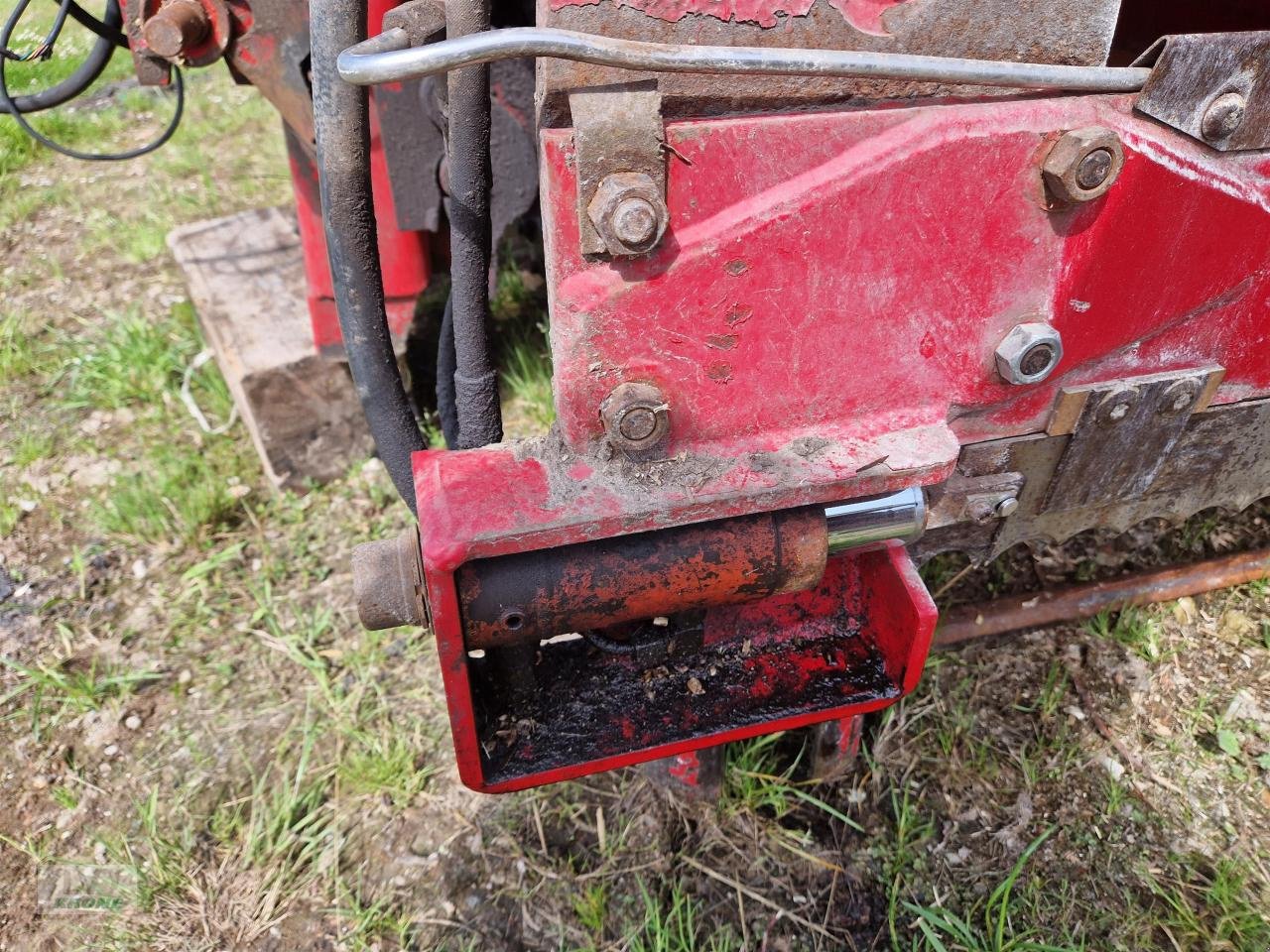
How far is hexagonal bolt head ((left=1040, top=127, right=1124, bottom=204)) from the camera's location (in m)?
1.06

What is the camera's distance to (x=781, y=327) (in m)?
1.14

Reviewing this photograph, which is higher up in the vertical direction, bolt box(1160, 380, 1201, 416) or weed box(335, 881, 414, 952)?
bolt box(1160, 380, 1201, 416)

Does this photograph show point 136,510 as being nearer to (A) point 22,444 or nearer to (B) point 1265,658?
(A) point 22,444

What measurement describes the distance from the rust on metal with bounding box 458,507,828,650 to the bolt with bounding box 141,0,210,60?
3.88 ft

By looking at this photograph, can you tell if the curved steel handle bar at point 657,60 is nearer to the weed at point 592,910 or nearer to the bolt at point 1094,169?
the bolt at point 1094,169

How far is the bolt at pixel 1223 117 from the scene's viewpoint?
1113mm

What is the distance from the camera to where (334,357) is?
7.30ft

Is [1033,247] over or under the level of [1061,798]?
over

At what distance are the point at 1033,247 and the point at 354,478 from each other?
1.80 meters

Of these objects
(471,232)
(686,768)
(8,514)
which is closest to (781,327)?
(471,232)

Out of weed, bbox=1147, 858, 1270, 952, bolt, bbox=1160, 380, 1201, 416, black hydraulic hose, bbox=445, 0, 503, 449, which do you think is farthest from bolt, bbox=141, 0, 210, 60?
weed, bbox=1147, 858, 1270, 952

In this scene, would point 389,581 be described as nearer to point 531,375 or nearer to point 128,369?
point 531,375

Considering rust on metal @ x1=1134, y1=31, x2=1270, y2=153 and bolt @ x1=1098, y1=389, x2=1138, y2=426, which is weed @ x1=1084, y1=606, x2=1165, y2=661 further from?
rust on metal @ x1=1134, y1=31, x2=1270, y2=153

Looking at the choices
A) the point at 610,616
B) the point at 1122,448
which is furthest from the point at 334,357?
the point at 1122,448
